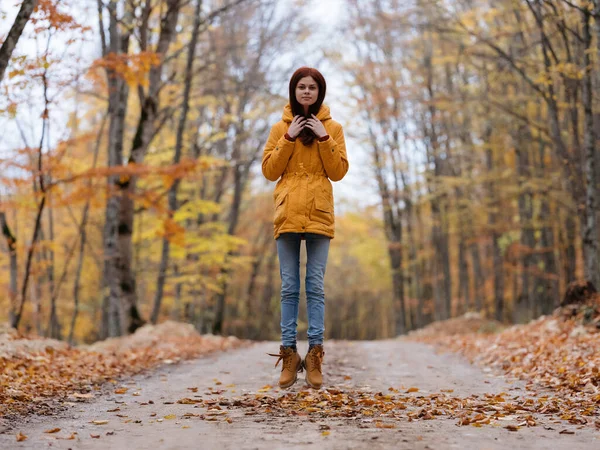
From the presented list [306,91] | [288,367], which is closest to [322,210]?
[306,91]

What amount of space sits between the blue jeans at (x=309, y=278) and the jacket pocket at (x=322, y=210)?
0.14m

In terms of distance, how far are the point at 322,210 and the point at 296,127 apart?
0.67 meters

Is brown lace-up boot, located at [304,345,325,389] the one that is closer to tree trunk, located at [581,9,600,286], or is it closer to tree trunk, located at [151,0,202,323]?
tree trunk, located at [581,9,600,286]

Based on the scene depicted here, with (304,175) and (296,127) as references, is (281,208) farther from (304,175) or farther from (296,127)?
(296,127)

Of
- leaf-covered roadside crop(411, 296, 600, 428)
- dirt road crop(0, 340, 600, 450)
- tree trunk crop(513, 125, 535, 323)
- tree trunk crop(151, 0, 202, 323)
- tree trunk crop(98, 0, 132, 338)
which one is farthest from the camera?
tree trunk crop(513, 125, 535, 323)

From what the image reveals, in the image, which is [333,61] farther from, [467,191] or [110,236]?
[110,236]

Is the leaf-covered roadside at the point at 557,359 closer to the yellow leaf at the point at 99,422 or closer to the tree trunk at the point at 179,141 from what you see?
the yellow leaf at the point at 99,422

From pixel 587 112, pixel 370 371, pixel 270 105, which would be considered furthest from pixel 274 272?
pixel 370 371

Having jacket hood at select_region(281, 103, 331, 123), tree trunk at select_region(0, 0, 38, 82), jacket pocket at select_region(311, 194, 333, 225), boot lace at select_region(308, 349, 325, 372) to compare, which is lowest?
boot lace at select_region(308, 349, 325, 372)

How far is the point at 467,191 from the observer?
65.9 ft

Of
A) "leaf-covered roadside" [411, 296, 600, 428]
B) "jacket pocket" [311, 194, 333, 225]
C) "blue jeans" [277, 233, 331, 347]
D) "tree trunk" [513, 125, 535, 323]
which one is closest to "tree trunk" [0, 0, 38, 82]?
"blue jeans" [277, 233, 331, 347]

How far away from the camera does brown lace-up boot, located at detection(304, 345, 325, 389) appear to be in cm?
505

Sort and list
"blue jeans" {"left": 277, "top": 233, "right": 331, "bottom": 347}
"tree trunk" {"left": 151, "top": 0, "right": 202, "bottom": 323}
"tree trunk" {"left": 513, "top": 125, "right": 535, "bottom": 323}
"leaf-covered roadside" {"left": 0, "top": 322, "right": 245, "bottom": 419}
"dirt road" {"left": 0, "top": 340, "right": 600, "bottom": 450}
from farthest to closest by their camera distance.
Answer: "tree trunk" {"left": 513, "top": 125, "right": 535, "bottom": 323}
"tree trunk" {"left": 151, "top": 0, "right": 202, "bottom": 323}
"blue jeans" {"left": 277, "top": 233, "right": 331, "bottom": 347}
"leaf-covered roadside" {"left": 0, "top": 322, "right": 245, "bottom": 419}
"dirt road" {"left": 0, "top": 340, "right": 600, "bottom": 450}

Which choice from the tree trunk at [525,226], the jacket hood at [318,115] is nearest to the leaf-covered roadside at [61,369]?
the jacket hood at [318,115]
